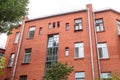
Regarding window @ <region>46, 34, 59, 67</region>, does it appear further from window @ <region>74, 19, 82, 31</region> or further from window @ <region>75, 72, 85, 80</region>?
window @ <region>75, 72, 85, 80</region>

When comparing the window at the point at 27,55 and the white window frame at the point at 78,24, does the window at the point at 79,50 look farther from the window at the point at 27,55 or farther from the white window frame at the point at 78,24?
the window at the point at 27,55

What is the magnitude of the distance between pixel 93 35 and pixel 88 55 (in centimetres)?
240

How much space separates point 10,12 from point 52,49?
311 inches

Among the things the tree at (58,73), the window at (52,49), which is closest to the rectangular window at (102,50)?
the window at (52,49)

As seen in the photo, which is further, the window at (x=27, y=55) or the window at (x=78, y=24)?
the window at (x=27, y=55)

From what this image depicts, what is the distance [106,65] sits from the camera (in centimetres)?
1817

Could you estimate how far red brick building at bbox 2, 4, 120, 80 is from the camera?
61.1ft

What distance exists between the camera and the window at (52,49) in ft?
68.7

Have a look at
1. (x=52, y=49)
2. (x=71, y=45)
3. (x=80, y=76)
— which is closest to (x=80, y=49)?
(x=71, y=45)

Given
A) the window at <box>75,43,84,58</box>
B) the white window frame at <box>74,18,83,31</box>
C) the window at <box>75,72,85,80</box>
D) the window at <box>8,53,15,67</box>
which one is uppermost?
the white window frame at <box>74,18,83,31</box>

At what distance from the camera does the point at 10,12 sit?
604 inches

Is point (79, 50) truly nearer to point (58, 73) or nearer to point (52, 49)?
point (52, 49)

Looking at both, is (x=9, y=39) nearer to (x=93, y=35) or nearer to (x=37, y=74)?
(x=37, y=74)

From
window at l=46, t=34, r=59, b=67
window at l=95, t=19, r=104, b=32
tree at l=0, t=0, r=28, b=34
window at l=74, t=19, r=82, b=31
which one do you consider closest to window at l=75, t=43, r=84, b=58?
window at l=74, t=19, r=82, b=31
